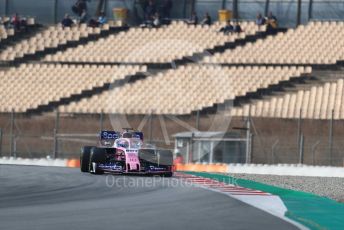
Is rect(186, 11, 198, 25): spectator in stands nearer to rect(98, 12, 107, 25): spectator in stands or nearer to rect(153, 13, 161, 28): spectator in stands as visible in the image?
rect(153, 13, 161, 28): spectator in stands

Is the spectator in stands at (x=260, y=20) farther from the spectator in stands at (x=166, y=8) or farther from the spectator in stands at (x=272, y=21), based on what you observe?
the spectator in stands at (x=166, y=8)

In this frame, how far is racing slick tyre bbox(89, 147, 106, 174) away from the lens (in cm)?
2355

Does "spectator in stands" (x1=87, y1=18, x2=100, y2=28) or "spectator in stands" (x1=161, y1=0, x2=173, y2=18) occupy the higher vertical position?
"spectator in stands" (x1=161, y1=0, x2=173, y2=18)

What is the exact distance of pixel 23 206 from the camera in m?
14.6

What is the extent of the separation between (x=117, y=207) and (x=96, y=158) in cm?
901

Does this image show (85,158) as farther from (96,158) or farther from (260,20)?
(260,20)

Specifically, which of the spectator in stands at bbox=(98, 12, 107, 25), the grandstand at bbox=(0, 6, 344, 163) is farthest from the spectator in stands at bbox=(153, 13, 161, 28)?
the spectator in stands at bbox=(98, 12, 107, 25)

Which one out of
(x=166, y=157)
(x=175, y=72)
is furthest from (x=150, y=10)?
(x=166, y=157)

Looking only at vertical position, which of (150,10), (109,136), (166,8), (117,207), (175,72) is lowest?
(117,207)

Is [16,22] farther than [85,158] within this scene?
Yes

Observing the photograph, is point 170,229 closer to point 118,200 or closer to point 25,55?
point 118,200

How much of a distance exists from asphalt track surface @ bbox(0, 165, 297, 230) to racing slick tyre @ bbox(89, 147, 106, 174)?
2210 mm

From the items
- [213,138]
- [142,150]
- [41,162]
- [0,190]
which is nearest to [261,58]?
[213,138]

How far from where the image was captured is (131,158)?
23266 millimetres
